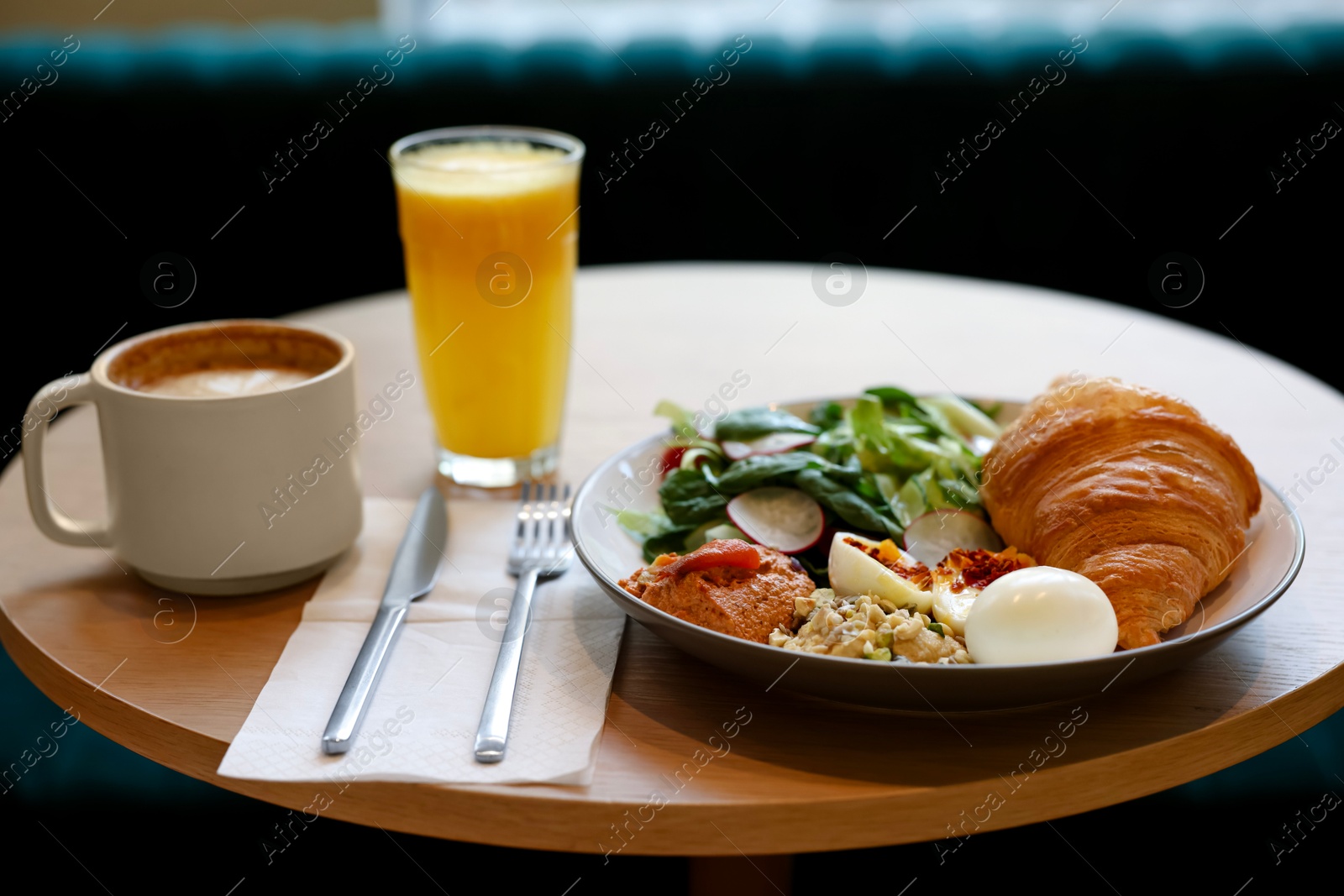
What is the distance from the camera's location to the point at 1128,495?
2.75 feet

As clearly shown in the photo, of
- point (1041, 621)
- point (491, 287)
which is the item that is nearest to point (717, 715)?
point (1041, 621)

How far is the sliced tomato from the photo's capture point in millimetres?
780

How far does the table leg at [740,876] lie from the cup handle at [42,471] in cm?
54

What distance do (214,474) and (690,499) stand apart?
389mm

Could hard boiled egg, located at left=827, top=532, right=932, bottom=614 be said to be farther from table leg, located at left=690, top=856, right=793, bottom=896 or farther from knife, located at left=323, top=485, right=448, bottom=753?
knife, located at left=323, top=485, right=448, bottom=753

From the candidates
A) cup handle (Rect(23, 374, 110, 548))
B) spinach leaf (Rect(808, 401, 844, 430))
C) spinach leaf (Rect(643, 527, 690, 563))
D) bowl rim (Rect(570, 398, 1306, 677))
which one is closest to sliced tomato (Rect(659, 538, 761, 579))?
bowl rim (Rect(570, 398, 1306, 677))

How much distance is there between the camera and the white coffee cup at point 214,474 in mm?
850

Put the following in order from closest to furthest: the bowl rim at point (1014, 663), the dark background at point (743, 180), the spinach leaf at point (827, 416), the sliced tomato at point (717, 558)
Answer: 1. the bowl rim at point (1014, 663)
2. the sliced tomato at point (717, 558)
3. the spinach leaf at point (827, 416)
4. the dark background at point (743, 180)

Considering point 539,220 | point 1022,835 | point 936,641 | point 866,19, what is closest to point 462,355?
point 539,220

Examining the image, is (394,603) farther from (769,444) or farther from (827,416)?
(827,416)

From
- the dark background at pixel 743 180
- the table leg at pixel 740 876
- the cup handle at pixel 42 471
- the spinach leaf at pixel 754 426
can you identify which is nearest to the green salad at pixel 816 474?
the spinach leaf at pixel 754 426

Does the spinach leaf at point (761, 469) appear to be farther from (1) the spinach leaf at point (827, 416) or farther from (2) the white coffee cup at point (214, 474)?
(2) the white coffee cup at point (214, 474)

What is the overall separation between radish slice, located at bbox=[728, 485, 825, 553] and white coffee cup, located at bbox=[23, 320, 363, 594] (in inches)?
12.8

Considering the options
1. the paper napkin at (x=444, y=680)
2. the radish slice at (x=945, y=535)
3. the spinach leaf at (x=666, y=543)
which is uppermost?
the radish slice at (x=945, y=535)
